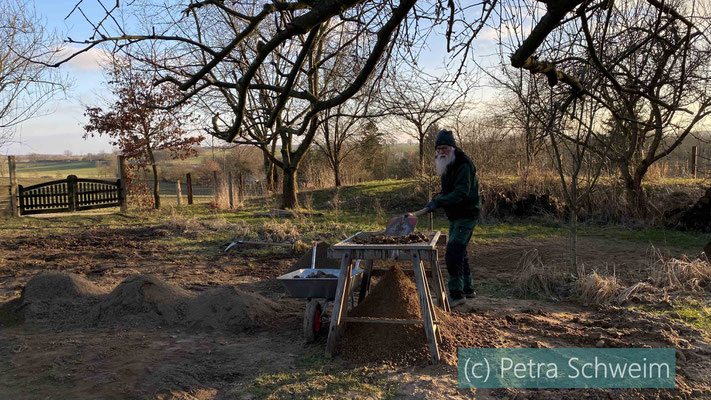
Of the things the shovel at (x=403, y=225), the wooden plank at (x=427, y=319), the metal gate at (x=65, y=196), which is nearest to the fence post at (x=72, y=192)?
the metal gate at (x=65, y=196)

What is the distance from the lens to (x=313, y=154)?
33.2 metres

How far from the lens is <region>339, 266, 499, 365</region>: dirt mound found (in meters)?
4.25

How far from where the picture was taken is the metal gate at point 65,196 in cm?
1522

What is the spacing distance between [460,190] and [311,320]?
7.17ft

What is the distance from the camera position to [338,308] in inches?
172

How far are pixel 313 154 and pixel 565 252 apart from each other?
25363 millimetres

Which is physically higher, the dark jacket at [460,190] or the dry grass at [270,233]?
the dark jacket at [460,190]

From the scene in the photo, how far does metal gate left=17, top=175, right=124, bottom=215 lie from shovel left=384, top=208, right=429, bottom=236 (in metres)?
13.9

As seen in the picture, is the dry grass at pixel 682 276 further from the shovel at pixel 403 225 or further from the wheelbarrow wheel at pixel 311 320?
the wheelbarrow wheel at pixel 311 320

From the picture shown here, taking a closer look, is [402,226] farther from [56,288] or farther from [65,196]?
[65,196]

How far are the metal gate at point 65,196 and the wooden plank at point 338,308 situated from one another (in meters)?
14.2

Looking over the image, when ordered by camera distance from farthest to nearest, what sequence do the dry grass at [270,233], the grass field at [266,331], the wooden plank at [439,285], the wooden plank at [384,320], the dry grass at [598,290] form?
the dry grass at [270,233] → the dry grass at [598,290] → the wooden plank at [439,285] → the wooden plank at [384,320] → the grass field at [266,331]

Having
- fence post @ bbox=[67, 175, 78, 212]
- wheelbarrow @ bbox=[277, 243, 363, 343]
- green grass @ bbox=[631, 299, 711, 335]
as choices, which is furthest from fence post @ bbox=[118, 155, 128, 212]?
green grass @ bbox=[631, 299, 711, 335]

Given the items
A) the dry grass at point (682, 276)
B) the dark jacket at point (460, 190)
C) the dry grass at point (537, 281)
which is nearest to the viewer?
the dark jacket at point (460, 190)
